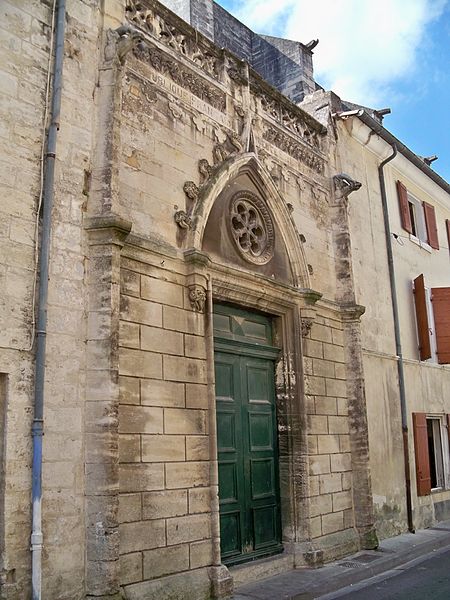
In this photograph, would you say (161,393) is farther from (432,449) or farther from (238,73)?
(432,449)

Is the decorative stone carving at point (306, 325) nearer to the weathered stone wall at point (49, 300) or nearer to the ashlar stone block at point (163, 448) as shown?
the ashlar stone block at point (163, 448)

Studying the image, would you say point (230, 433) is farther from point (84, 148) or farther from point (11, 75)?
point (11, 75)

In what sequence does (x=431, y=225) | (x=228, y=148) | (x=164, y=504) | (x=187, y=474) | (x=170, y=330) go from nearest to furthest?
(x=164, y=504), (x=187, y=474), (x=170, y=330), (x=228, y=148), (x=431, y=225)

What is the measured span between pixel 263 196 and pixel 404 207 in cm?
520

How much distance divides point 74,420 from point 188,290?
1934 mm

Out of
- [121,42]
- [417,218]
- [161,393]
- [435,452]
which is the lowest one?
[435,452]

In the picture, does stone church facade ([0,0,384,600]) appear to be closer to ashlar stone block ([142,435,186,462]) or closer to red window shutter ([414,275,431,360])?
ashlar stone block ([142,435,186,462])

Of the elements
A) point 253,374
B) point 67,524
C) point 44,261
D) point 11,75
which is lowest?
point 67,524

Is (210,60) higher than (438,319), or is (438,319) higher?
(210,60)

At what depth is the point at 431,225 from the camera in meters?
13.8

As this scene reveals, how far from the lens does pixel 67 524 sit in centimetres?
500

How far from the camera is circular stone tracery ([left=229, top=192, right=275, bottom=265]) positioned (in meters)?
7.70


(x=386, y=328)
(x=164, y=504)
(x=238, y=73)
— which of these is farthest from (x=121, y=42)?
(x=386, y=328)

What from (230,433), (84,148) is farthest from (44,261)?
(230,433)
